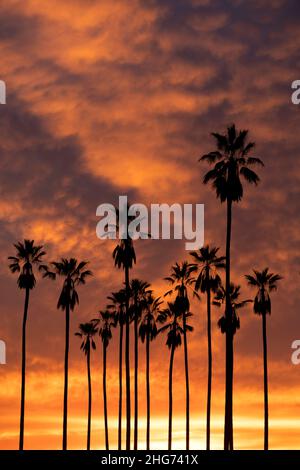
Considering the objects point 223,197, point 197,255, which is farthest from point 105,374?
point 223,197

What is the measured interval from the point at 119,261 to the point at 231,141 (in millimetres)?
20469

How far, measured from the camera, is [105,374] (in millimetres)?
146375

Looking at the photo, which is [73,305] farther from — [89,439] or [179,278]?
[89,439]

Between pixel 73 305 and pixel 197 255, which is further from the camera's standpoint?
pixel 73 305

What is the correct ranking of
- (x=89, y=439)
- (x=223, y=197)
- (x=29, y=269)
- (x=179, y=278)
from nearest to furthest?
(x=223, y=197) < (x=29, y=269) < (x=179, y=278) < (x=89, y=439)

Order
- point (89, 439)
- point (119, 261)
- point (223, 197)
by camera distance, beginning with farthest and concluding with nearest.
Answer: point (89, 439)
point (119, 261)
point (223, 197)

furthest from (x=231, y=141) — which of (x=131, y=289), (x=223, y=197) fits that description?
(x=131, y=289)

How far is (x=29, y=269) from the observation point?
105000 millimetres

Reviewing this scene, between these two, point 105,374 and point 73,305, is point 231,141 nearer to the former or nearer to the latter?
point 73,305

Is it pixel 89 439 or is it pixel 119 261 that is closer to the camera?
pixel 119 261
